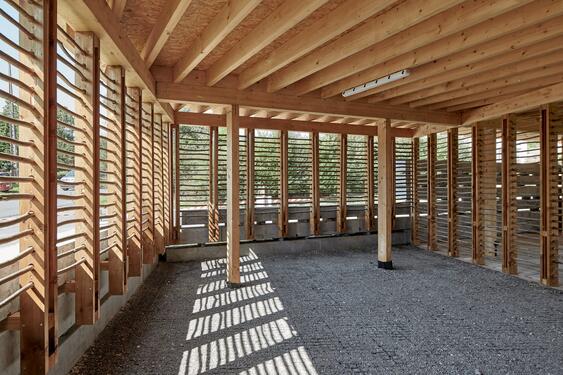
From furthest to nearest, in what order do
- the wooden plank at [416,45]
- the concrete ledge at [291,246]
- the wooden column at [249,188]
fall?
the wooden column at [249,188]
the concrete ledge at [291,246]
the wooden plank at [416,45]

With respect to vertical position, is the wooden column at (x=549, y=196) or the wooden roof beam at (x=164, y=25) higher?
the wooden roof beam at (x=164, y=25)

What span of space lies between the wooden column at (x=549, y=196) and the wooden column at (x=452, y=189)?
1890 mm

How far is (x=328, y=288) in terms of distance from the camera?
15.6ft

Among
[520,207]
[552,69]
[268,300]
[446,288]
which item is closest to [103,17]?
[268,300]

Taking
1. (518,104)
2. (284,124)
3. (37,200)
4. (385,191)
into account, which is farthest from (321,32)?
(284,124)

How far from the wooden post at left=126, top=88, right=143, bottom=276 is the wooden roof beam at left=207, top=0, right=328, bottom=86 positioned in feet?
3.33

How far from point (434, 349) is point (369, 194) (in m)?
5.09

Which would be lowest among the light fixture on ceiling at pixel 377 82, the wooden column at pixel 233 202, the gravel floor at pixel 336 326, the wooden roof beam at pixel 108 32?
the gravel floor at pixel 336 326

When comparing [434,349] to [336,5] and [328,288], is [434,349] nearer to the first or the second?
[328,288]

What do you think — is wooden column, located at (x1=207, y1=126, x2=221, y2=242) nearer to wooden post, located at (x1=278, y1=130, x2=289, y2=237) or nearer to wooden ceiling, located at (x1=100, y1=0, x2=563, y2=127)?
wooden post, located at (x1=278, y1=130, x2=289, y2=237)

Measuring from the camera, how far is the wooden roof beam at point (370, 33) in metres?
2.73

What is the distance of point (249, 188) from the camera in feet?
22.7

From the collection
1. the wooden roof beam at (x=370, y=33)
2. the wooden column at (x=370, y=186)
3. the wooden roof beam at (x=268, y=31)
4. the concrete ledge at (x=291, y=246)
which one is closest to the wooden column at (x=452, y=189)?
the concrete ledge at (x=291, y=246)

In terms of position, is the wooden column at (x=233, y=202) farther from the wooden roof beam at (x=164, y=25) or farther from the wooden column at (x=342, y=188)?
the wooden column at (x=342, y=188)
